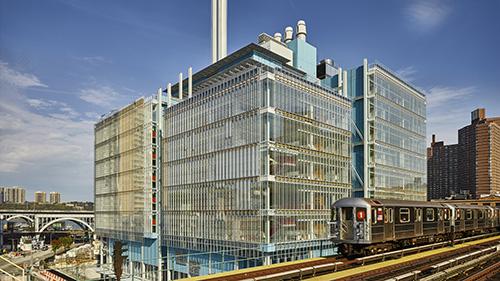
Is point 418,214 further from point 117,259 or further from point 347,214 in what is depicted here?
point 117,259

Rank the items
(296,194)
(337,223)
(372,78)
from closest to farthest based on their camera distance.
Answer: (337,223)
(296,194)
(372,78)

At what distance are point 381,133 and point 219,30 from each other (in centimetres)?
4970

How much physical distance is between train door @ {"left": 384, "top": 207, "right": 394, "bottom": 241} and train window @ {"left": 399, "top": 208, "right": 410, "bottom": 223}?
5.57 feet

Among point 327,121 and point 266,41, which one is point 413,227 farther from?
point 266,41

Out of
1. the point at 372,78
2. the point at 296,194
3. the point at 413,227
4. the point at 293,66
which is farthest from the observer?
the point at 293,66

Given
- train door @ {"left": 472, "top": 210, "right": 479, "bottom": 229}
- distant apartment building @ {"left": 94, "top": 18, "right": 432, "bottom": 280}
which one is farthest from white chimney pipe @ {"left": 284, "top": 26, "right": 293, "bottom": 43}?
train door @ {"left": 472, "top": 210, "right": 479, "bottom": 229}

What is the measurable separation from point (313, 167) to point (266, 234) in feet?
38.6

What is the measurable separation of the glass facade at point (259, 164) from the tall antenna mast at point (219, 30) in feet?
107

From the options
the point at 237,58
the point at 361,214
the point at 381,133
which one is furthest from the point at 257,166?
the point at 381,133

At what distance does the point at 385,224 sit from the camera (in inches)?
1182

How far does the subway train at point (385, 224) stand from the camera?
28.3m

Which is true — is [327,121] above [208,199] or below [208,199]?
above

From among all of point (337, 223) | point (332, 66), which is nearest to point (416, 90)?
point (332, 66)

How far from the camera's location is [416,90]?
242 ft
